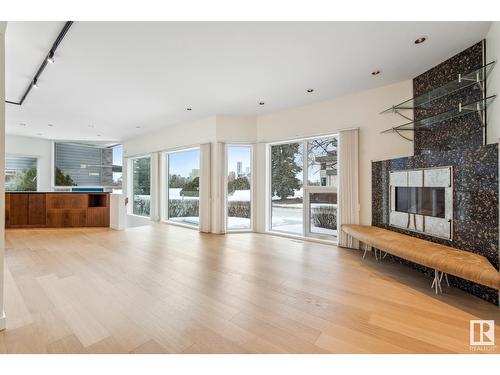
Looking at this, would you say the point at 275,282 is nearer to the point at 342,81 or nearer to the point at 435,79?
the point at 342,81

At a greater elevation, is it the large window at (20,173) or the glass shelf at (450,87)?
the glass shelf at (450,87)

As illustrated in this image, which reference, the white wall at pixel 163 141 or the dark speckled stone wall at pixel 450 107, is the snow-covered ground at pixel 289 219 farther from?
the dark speckled stone wall at pixel 450 107

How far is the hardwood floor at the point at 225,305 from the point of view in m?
1.70

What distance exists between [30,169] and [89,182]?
69.9 inches

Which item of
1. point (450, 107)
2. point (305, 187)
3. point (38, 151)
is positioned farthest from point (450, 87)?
point (38, 151)

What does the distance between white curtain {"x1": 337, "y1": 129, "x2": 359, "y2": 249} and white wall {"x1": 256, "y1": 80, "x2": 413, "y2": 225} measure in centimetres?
11

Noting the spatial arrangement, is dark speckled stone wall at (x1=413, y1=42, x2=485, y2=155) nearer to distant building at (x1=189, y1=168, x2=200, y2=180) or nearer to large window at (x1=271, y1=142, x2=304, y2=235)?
large window at (x1=271, y1=142, x2=304, y2=235)

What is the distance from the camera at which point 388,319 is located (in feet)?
6.63

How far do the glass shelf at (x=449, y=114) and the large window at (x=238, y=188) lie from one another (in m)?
3.09

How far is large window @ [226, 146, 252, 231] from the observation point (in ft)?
18.9

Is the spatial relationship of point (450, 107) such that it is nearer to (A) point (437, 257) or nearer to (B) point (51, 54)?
(A) point (437, 257)

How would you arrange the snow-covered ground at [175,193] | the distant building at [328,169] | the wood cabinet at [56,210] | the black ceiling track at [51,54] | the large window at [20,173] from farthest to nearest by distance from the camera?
the large window at [20,173], the snow-covered ground at [175,193], the wood cabinet at [56,210], the distant building at [328,169], the black ceiling track at [51,54]

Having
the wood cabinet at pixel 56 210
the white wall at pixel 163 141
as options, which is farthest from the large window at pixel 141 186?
the wood cabinet at pixel 56 210

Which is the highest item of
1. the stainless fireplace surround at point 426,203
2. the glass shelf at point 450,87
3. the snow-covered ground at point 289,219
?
the glass shelf at point 450,87
